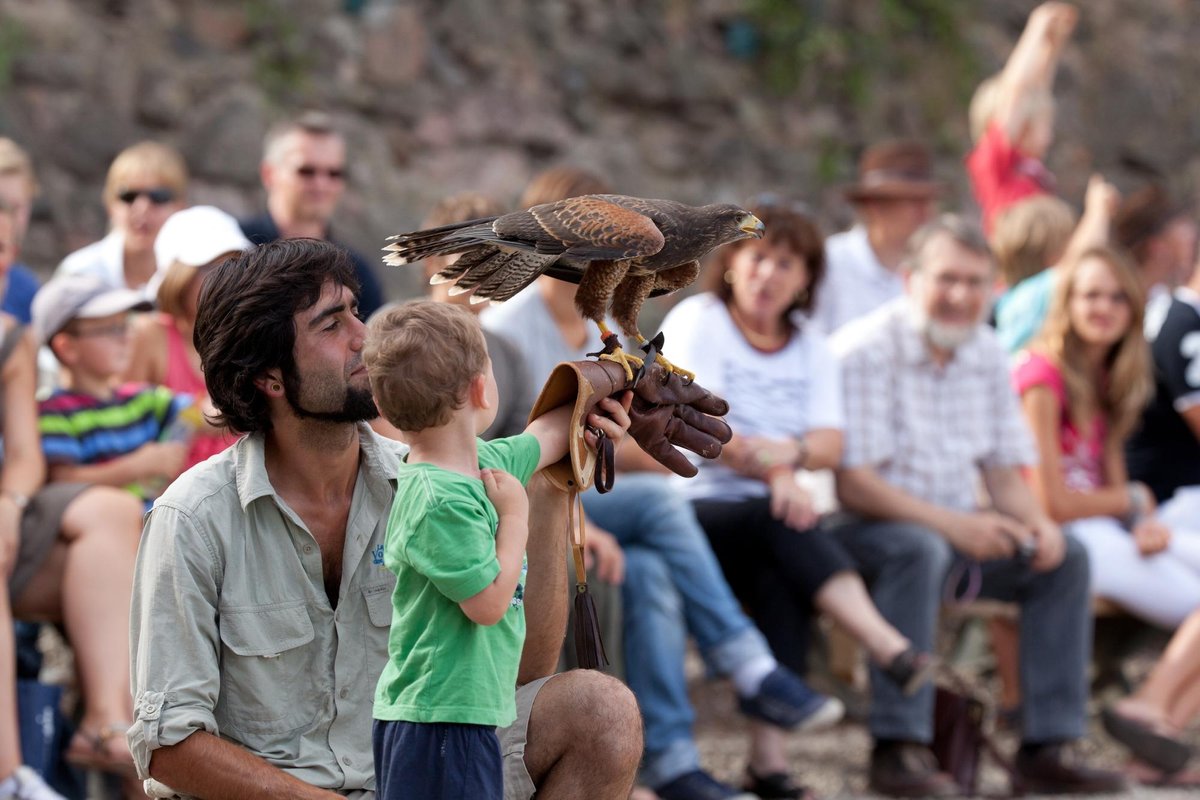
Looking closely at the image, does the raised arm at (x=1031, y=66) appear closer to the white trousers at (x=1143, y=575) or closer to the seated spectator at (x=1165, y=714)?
the white trousers at (x=1143, y=575)

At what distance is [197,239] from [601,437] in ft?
6.96

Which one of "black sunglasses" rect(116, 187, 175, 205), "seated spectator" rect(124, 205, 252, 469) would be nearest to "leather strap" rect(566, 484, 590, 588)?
"seated spectator" rect(124, 205, 252, 469)

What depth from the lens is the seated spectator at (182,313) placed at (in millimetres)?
4195

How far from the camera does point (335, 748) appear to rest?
244cm

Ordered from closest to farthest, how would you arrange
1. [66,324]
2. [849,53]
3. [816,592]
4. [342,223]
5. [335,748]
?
[335,748]
[66,324]
[816,592]
[342,223]
[849,53]

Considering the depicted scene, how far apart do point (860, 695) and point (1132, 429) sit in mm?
1382

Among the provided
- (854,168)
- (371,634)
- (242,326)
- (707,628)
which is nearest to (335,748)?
(371,634)

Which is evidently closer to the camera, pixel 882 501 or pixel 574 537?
pixel 574 537

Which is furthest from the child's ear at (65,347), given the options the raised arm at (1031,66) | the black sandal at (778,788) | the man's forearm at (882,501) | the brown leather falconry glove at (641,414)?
the raised arm at (1031,66)

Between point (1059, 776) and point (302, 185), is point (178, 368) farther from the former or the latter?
point (1059, 776)

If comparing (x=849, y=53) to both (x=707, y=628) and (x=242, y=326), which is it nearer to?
(x=707, y=628)

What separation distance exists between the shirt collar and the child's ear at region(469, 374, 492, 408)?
0.77ft

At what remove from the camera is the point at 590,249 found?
2.84 metres

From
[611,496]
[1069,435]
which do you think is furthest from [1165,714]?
[611,496]
